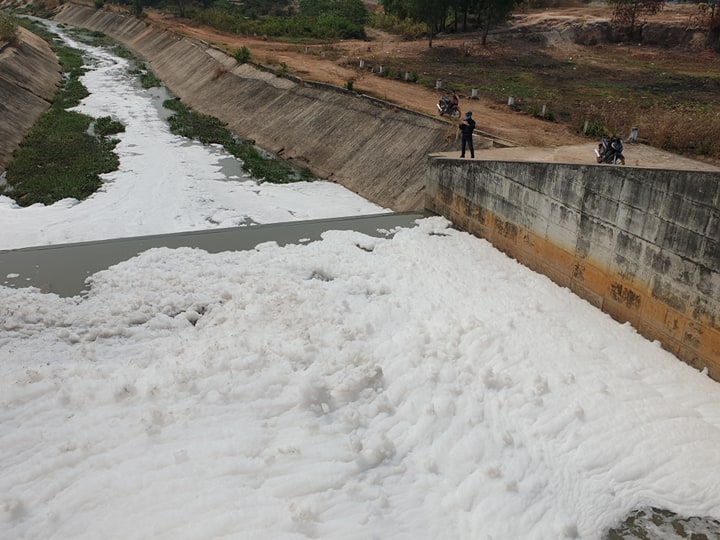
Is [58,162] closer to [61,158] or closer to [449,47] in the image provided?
[61,158]

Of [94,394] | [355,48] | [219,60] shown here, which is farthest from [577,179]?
[355,48]

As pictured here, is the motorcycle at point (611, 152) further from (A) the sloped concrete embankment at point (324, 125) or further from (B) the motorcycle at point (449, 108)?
Answer: (B) the motorcycle at point (449, 108)

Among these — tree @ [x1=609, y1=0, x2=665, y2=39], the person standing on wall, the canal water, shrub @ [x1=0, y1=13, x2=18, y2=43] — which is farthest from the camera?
tree @ [x1=609, y1=0, x2=665, y2=39]

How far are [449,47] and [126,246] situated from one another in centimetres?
3513

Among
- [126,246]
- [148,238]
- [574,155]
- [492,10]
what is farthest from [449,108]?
[492,10]

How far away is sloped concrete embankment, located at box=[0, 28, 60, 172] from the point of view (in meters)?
27.9

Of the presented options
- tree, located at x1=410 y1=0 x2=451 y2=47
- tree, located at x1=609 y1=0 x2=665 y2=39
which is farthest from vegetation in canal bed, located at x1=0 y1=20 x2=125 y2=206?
tree, located at x1=609 y1=0 x2=665 y2=39

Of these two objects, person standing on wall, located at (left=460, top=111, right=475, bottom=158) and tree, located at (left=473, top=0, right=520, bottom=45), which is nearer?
person standing on wall, located at (left=460, top=111, right=475, bottom=158)

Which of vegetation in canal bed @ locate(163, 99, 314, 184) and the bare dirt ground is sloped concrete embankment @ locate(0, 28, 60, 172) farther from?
the bare dirt ground

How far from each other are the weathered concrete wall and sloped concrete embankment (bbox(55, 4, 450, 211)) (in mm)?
4996

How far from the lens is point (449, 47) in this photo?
44.5m

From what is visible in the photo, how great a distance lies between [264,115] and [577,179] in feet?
71.2

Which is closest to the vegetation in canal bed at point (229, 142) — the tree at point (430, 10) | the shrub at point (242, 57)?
the shrub at point (242, 57)

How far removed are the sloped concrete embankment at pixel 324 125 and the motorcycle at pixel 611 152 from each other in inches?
254
